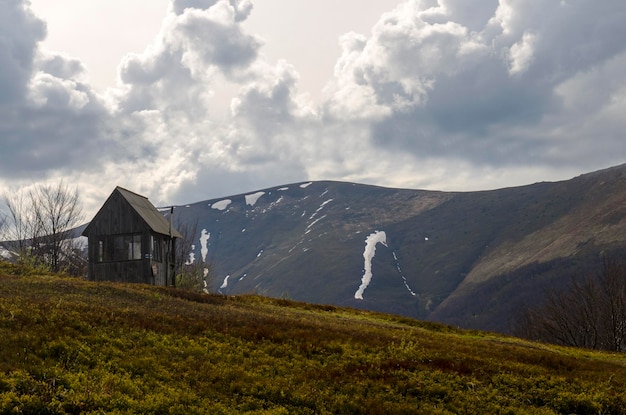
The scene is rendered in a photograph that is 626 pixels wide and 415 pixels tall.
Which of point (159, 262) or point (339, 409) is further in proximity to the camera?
point (159, 262)

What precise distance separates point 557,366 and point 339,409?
50.9 ft

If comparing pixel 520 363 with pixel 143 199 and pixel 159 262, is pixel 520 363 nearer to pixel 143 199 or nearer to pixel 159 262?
pixel 159 262

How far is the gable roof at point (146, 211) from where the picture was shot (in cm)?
6309

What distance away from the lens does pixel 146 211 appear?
66.4 meters

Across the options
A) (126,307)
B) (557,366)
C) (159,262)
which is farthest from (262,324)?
(159,262)

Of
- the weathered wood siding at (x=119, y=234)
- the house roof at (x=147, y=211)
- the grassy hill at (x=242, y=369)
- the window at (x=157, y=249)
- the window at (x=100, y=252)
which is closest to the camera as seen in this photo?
the grassy hill at (x=242, y=369)

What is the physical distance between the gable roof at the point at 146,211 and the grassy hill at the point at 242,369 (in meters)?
29.4

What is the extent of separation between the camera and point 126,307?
102 ft

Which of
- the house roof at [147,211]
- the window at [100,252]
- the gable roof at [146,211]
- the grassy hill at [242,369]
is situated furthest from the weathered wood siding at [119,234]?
the grassy hill at [242,369]

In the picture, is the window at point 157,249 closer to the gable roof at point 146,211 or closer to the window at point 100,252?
the gable roof at point 146,211

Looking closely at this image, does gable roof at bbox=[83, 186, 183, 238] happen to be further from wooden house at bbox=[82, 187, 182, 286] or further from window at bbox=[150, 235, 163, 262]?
window at bbox=[150, 235, 163, 262]

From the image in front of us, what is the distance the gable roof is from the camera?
63.1 metres

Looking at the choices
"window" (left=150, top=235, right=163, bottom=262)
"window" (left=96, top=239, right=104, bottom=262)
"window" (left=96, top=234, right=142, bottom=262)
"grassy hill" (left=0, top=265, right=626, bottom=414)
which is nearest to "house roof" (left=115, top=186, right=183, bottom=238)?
"window" (left=150, top=235, right=163, bottom=262)

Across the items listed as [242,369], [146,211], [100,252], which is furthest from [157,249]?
[242,369]
